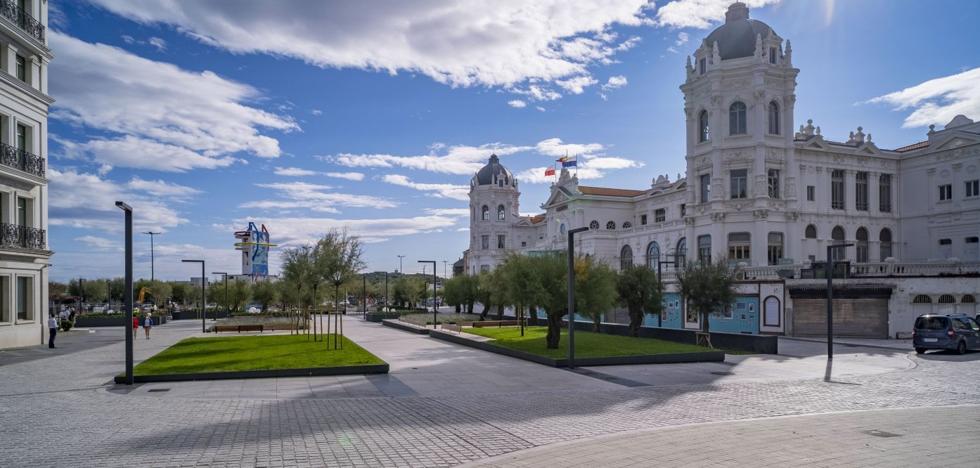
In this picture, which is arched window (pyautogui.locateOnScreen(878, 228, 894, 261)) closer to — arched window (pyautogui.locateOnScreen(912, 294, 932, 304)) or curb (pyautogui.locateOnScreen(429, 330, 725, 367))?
arched window (pyautogui.locateOnScreen(912, 294, 932, 304))

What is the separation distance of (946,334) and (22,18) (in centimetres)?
4206

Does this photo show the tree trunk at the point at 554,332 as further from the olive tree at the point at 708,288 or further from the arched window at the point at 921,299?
the arched window at the point at 921,299

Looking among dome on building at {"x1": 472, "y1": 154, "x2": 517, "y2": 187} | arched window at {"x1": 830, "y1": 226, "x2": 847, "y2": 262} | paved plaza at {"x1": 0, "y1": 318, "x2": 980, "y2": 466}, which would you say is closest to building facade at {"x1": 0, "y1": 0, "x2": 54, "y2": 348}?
paved plaza at {"x1": 0, "y1": 318, "x2": 980, "y2": 466}

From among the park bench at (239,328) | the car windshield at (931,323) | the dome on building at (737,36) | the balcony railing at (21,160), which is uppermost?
the dome on building at (737,36)

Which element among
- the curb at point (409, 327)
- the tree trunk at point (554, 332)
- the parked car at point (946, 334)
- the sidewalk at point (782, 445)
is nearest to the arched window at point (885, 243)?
the parked car at point (946, 334)

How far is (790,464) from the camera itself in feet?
30.3

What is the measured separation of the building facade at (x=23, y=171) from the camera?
28.5 meters

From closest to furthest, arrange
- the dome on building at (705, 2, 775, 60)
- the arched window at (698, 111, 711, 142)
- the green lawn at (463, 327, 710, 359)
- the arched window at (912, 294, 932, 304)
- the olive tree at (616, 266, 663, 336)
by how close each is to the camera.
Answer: the green lawn at (463, 327, 710, 359) → the olive tree at (616, 266, 663, 336) → the arched window at (912, 294, 932, 304) → the dome on building at (705, 2, 775, 60) → the arched window at (698, 111, 711, 142)

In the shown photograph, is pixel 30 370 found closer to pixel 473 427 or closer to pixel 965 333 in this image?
pixel 473 427

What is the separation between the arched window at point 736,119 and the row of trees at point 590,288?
20866 mm

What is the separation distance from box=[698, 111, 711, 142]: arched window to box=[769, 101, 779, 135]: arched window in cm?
475

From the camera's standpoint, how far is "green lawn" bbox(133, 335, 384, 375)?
66.1 feet

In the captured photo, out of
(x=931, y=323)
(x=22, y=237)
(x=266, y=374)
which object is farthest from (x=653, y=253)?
(x=22, y=237)

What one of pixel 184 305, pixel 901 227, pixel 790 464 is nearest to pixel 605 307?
pixel 790 464
